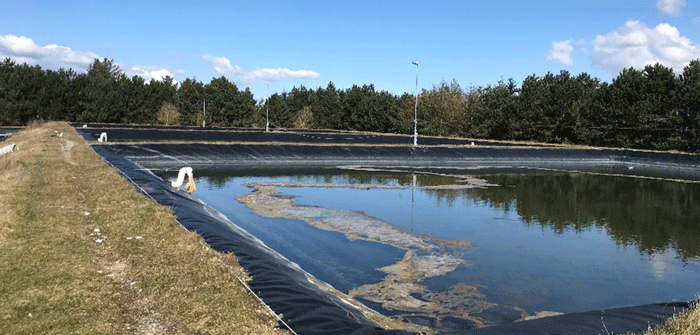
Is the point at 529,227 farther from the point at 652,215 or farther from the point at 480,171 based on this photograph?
the point at 480,171

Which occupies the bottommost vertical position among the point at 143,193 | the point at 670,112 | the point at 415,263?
the point at 415,263

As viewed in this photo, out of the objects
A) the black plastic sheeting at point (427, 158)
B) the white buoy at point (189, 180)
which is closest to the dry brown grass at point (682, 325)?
the white buoy at point (189, 180)

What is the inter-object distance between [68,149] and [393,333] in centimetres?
2117

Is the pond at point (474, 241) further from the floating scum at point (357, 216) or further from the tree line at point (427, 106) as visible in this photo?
the tree line at point (427, 106)

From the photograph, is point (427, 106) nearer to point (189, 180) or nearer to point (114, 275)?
point (189, 180)

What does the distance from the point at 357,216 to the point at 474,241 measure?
3187mm

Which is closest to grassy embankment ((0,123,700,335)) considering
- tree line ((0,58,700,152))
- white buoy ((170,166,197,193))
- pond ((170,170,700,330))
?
pond ((170,170,700,330))

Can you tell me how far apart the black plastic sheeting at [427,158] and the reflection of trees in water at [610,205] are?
4866 mm

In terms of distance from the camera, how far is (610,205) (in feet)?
51.7

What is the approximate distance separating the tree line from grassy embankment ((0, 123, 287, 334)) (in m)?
37.8

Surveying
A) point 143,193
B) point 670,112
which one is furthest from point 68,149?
point 670,112

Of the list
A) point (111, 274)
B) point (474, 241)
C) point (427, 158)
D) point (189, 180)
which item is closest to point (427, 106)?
point (427, 158)

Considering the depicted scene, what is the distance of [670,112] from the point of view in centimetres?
3681

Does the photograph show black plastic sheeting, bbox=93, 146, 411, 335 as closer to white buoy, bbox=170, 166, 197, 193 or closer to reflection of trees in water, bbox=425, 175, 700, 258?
white buoy, bbox=170, 166, 197, 193
